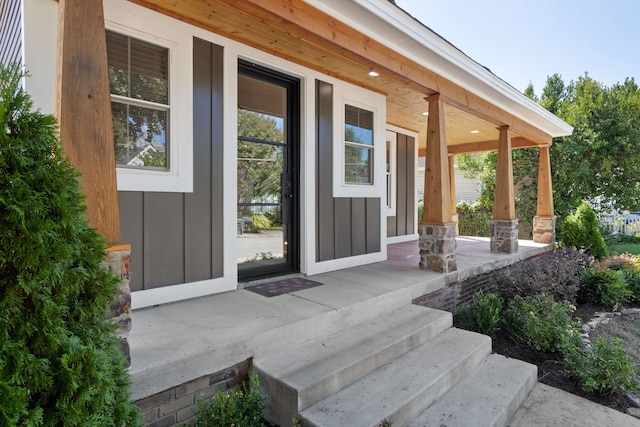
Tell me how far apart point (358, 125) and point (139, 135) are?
2.95m

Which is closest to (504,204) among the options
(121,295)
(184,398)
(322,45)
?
(322,45)

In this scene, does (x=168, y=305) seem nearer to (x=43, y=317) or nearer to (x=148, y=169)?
(x=148, y=169)

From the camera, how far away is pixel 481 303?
150 inches

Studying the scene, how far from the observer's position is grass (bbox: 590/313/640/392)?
357cm

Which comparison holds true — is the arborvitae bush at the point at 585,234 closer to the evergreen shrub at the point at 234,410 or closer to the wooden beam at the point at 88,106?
the evergreen shrub at the point at 234,410

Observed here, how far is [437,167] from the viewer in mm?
4328

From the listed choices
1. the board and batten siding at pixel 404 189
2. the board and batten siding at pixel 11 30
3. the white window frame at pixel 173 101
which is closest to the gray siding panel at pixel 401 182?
the board and batten siding at pixel 404 189

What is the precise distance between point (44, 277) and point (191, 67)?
255cm

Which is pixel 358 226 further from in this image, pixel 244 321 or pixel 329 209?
pixel 244 321

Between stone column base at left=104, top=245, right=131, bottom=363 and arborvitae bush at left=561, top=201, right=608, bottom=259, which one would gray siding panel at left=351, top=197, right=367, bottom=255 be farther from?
arborvitae bush at left=561, top=201, right=608, bottom=259

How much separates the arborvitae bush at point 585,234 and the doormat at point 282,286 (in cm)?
588

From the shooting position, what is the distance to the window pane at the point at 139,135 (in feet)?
9.32

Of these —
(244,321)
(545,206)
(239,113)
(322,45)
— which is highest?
(322,45)

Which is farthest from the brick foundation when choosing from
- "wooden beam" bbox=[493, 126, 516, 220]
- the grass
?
"wooden beam" bbox=[493, 126, 516, 220]
